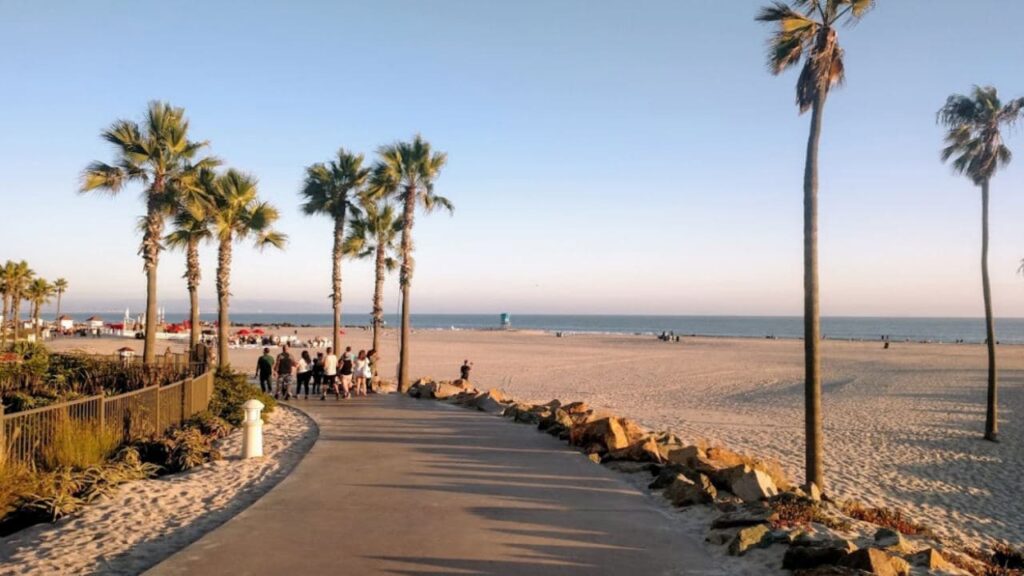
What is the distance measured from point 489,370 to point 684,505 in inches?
1182

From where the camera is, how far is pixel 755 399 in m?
26.3

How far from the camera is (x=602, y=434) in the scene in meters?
11.8

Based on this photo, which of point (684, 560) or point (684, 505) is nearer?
point (684, 560)

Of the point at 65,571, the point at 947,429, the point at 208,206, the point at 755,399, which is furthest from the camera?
the point at 755,399

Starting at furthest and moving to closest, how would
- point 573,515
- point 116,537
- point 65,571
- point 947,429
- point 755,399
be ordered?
point 755,399, point 947,429, point 573,515, point 116,537, point 65,571

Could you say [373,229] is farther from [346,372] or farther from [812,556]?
[812,556]

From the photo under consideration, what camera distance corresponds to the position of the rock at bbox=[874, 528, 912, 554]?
6.54m

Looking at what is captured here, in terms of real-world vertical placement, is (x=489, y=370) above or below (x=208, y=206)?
below

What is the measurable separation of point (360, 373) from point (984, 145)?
18.6m

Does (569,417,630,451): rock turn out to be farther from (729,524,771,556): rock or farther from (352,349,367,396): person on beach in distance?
(352,349,367,396): person on beach in distance

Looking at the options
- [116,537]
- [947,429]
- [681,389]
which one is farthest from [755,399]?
[116,537]

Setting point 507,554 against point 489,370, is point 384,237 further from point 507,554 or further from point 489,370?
point 507,554

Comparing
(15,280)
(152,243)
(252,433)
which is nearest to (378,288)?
(152,243)

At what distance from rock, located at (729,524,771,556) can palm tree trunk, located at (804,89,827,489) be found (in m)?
4.33
